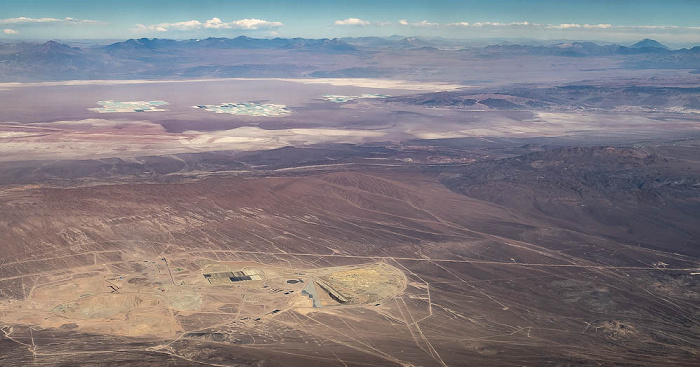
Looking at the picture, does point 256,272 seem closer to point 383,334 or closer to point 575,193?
point 383,334

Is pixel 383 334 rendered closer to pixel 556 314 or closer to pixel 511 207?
pixel 556 314

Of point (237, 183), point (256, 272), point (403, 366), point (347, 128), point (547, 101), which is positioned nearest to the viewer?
point (403, 366)

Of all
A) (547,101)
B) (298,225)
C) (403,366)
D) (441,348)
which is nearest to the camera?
(403,366)

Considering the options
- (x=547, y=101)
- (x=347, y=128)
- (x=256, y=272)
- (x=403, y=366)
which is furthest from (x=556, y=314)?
(x=547, y=101)

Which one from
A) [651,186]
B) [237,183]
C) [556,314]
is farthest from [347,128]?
[556,314]

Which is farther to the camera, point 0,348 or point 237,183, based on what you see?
point 237,183

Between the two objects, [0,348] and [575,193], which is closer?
[0,348]

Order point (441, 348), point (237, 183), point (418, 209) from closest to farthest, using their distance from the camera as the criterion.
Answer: point (441, 348) < point (418, 209) < point (237, 183)

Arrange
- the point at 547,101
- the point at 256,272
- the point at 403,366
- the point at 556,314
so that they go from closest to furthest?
1. the point at 403,366
2. the point at 556,314
3. the point at 256,272
4. the point at 547,101
